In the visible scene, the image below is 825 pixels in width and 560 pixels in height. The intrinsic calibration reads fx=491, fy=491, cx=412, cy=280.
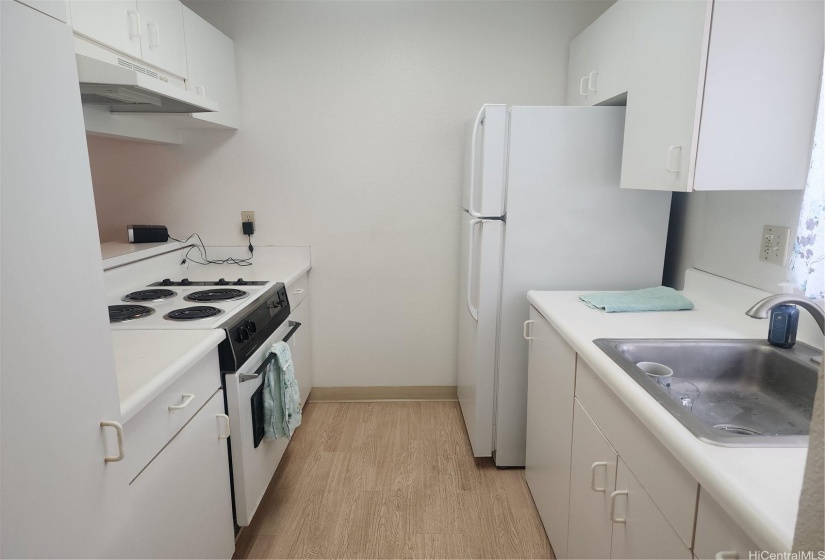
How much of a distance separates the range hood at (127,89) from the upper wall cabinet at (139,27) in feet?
0.21

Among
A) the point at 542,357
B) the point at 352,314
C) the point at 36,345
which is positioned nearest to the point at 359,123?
the point at 352,314

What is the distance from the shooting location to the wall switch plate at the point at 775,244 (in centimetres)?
153

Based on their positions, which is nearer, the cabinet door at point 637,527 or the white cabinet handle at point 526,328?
the cabinet door at point 637,527

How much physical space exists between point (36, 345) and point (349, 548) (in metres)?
1.54

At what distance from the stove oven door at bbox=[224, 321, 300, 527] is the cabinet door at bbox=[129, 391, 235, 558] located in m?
0.05

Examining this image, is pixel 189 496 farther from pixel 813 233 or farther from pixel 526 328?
pixel 813 233

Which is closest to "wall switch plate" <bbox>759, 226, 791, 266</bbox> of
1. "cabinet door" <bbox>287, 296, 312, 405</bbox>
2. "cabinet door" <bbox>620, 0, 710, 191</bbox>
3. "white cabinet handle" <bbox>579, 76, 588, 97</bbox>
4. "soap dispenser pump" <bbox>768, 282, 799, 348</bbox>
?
"soap dispenser pump" <bbox>768, 282, 799, 348</bbox>

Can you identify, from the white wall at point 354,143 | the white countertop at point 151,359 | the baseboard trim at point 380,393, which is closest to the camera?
the white countertop at point 151,359

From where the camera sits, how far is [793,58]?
1353 mm

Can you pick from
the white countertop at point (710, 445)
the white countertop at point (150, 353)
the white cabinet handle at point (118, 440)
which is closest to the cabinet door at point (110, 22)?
the white countertop at point (150, 353)

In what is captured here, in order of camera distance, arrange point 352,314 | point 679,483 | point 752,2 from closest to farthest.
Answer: point 679,483 < point 752,2 < point 352,314

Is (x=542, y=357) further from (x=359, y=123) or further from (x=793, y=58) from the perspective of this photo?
(x=359, y=123)

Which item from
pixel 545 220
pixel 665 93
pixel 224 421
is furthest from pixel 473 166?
pixel 224 421

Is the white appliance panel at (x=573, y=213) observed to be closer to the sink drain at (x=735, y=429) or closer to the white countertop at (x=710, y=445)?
the white countertop at (x=710, y=445)
